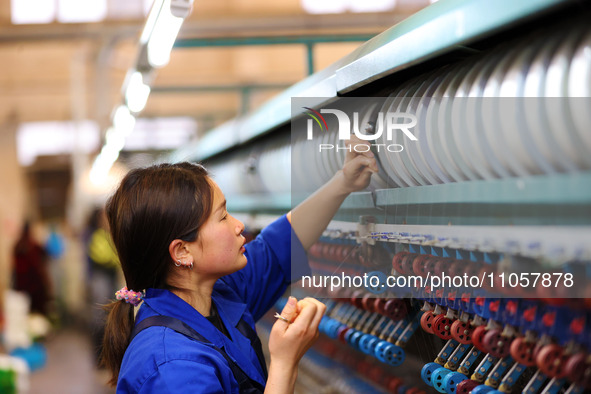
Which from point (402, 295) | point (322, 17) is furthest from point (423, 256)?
point (322, 17)

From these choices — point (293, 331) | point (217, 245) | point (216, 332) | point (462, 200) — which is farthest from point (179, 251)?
point (462, 200)

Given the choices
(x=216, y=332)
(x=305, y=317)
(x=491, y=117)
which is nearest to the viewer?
(x=491, y=117)

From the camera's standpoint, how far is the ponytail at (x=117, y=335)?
1.40 metres

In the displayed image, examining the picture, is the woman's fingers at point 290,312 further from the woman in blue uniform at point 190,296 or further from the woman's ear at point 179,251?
the woman's ear at point 179,251

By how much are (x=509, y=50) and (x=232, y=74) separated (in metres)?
9.03

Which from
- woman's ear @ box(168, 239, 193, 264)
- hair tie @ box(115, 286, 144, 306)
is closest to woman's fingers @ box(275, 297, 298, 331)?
woman's ear @ box(168, 239, 193, 264)

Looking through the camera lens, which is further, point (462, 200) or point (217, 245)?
point (217, 245)

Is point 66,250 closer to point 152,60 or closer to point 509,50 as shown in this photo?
point 152,60

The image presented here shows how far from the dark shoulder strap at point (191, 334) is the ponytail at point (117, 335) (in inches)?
3.3

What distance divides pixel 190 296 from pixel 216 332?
4.6 inches

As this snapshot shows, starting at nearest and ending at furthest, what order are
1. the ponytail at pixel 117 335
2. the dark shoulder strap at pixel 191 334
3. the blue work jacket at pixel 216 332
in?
the blue work jacket at pixel 216 332
the dark shoulder strap at pixel 191 334
the ponytail at pixel 117 335

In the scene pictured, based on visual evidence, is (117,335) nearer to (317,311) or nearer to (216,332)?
(216,332)

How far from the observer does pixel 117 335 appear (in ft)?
4.61

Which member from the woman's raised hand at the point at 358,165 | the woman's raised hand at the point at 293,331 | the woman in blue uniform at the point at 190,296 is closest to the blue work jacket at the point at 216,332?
the woman in blue uniform at the point at 190,296
